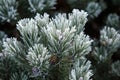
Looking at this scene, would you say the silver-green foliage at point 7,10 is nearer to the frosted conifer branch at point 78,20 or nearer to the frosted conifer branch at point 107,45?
the frosted conifer branch at point 78,20

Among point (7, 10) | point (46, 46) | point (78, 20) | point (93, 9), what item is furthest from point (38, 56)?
point (93, 9)

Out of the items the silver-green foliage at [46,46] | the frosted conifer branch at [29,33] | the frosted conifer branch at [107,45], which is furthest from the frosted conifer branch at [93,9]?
the frosted conifer branch at [29,33]

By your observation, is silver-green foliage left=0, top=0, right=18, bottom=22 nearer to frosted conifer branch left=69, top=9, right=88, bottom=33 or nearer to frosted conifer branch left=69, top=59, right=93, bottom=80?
frosted conifer branch left=69, top=9, right=88, bottom=33

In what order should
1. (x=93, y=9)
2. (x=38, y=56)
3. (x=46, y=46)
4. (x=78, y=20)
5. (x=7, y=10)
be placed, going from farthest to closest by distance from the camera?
(x=93, y=9) → (x=7, y=10) → (x=78, y=20) → (x=46, y=46) → (x=38, y=56)

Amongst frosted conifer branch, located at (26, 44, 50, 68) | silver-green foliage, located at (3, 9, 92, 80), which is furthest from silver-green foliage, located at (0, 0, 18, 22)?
frosted conifer branch, located at (26, 44, 50, 68)

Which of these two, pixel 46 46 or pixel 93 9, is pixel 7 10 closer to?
pixel 46 46

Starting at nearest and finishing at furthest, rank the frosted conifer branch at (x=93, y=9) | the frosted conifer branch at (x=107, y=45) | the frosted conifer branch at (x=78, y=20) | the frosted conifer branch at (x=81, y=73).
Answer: the frosted conifer branch at (x=81, y=73) → the frosted conifer branch at (x=78, y=20) → the frosted conifer branch at (x=107, y=45) → the frosted conifer branch at (x=93, y=9)
